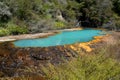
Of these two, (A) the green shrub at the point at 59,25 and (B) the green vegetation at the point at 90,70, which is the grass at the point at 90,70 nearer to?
(B) the green vegetation at the point at 90,70

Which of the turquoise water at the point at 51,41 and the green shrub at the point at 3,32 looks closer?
the turquoise water at the point at 51,41

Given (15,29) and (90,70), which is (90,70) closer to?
(90,70)

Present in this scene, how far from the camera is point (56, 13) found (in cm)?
3056

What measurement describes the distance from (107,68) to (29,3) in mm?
20447

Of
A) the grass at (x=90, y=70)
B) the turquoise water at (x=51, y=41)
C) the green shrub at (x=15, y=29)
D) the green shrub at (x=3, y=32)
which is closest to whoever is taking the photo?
the grass at (x=90, y=70)

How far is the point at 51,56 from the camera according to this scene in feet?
45.2

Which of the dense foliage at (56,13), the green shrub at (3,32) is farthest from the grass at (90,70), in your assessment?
the dense foliage at (56,13)

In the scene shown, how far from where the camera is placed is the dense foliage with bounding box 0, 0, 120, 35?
24.0 metres

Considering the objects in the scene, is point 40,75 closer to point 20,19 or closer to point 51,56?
point 51,56

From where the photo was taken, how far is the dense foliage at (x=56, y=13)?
78.8ft

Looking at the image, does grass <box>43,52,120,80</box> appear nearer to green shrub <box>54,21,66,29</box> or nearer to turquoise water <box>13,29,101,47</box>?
turquoise water <box>13,29,101,47</box>

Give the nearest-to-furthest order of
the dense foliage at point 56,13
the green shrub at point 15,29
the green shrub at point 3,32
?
the green shrub at point 3,32
the green shrub at point 15,29
the dense foliage at point 56,13

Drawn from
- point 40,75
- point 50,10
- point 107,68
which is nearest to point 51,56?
point 40,75

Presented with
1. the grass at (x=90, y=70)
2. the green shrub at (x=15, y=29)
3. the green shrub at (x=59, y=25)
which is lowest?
the green shrub at (x=59, y=25)
